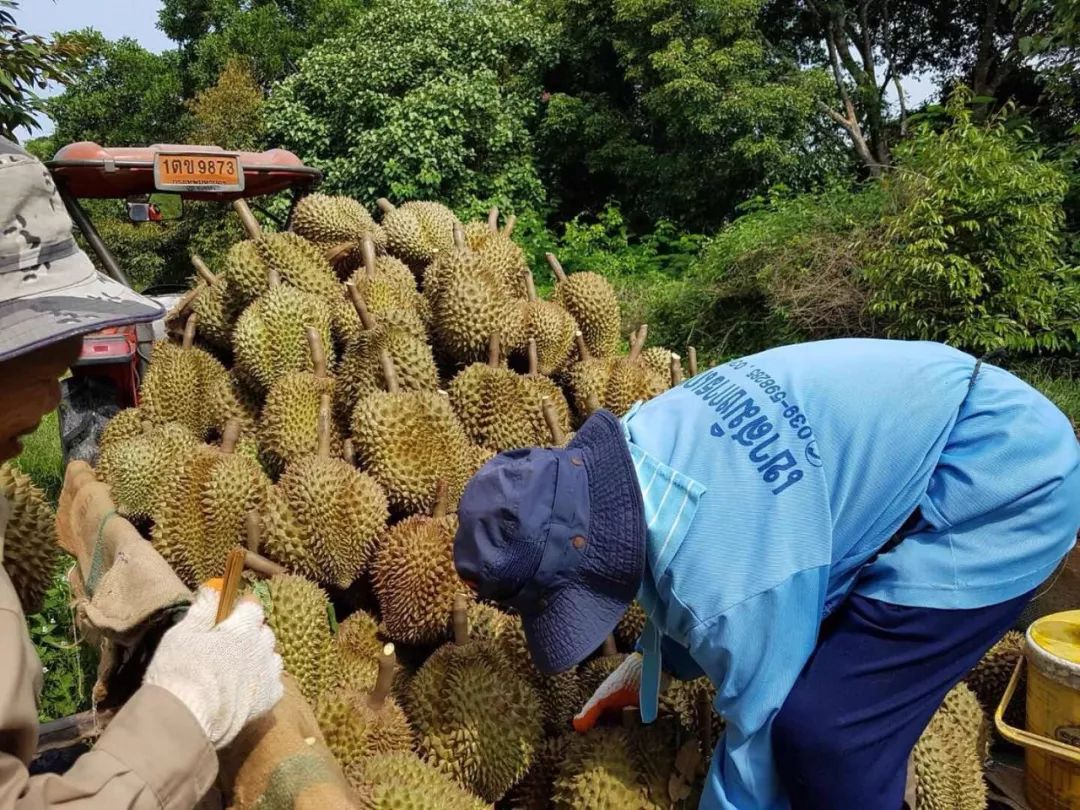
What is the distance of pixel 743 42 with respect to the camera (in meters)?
11.1

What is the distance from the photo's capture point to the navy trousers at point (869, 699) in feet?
4.92

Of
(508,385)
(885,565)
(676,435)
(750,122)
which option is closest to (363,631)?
(508,385)

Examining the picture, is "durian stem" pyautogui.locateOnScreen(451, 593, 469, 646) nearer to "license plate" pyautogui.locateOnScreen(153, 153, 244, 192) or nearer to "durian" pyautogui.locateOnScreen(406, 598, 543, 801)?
"durian" pyautogui.locateOnScreen(406, 598, 543, 801)

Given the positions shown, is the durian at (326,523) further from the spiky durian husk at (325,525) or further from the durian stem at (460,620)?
the durian stem at (460,620)

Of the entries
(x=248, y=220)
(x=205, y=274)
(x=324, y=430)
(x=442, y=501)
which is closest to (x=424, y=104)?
(x=205, y=274)

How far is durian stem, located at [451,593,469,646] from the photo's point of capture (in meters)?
2.10

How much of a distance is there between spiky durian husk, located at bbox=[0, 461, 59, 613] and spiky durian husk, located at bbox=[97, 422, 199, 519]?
1.54 feet

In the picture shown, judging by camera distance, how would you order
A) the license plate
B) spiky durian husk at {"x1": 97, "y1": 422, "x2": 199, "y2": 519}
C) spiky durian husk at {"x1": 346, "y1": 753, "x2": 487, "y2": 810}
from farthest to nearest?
the license plate < spiky durian husk at {"x1": 97, "y1": 422, "x2": 199, "y2": 519} < spiky durian husk at {"x1": 346, "y1": 753, "x2": 487, "y2": 810}

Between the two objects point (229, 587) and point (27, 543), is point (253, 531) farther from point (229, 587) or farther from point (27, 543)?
point (229, 587)

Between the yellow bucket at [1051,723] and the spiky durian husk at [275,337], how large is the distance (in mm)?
2528

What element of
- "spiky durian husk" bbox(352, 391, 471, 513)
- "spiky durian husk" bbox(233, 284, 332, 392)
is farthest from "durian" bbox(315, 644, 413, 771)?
"spiky durian husk" bbox(233, 284, 332, 392)

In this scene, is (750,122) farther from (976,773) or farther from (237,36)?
(237,36)

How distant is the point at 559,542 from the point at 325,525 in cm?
118

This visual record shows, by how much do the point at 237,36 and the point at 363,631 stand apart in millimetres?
19854
